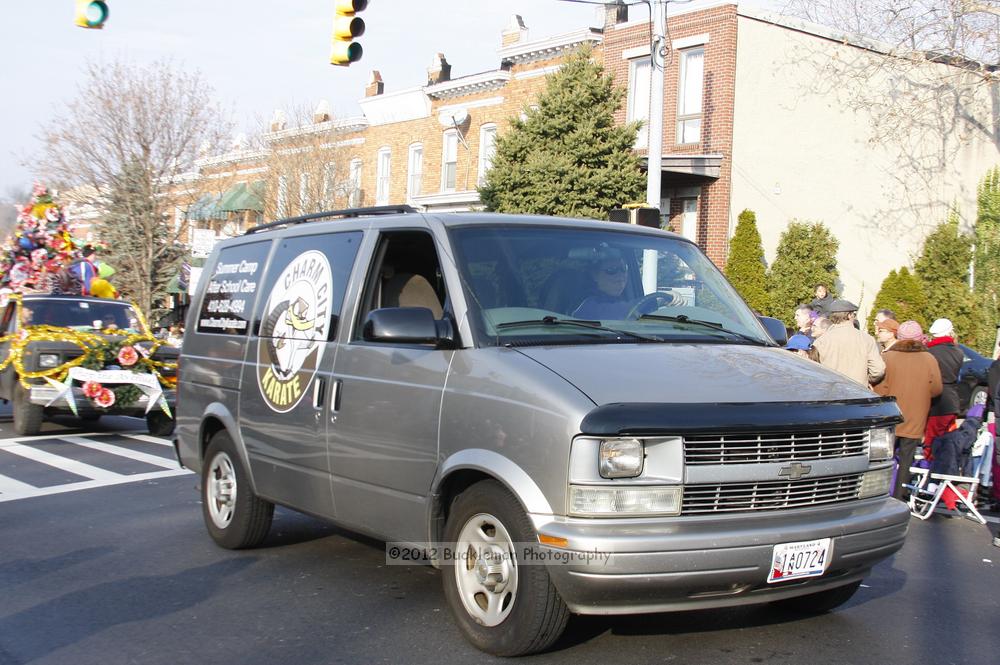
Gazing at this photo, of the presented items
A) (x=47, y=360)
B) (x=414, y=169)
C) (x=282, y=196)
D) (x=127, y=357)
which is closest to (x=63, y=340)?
(x=47, y=360)

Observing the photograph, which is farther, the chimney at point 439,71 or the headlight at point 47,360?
the chimney at point 439,71

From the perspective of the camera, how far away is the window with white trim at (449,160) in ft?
108

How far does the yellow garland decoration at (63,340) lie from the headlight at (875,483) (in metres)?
11.1

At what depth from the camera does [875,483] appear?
197 inches

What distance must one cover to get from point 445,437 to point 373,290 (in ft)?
4.23

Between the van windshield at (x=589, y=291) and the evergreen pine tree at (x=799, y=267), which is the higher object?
the evergreen pine tree at (x=799, y=267)

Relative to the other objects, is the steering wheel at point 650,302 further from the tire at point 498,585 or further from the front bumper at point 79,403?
the front bumper at point 79,403

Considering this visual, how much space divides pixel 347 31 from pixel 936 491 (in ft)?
27.8

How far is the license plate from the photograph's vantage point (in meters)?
4.43

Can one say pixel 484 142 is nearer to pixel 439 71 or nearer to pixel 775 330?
pixel 439 71

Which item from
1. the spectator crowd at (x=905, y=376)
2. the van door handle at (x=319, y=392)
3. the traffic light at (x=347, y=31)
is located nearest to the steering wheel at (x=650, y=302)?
the van door handle at (x=319, y=392)

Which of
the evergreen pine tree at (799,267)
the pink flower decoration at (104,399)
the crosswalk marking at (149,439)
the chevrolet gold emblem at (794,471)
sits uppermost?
the evergreen pine tree at (799,267)

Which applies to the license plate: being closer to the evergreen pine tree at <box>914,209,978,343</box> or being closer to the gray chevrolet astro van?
the gray chevrolet astro van

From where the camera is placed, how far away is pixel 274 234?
711cm
